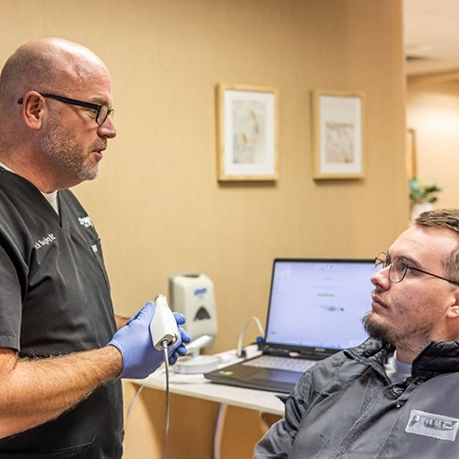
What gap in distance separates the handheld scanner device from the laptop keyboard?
34.0 inches

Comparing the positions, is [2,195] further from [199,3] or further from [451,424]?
[199,3]

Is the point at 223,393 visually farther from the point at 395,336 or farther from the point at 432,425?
the point at 432,425

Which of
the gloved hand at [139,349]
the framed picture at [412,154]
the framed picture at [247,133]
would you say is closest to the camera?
the gloved hand at [139,349]

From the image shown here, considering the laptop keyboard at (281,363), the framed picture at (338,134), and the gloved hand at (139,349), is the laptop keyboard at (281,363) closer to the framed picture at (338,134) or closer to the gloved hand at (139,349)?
the gloved hand at (139,349)

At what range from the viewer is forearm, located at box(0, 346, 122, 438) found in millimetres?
1554

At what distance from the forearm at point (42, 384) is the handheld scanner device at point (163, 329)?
6.3 inches

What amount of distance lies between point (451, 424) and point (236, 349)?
5.05 ft

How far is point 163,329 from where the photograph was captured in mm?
1841

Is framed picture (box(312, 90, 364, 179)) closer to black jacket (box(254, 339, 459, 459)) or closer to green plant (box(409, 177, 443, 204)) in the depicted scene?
black jacket (box(254, 339, 459, 459))

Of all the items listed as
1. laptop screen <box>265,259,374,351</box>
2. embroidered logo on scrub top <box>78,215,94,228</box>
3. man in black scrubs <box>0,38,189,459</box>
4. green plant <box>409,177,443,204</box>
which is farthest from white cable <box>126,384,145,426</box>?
green plant <box>409,177,443,204</box>

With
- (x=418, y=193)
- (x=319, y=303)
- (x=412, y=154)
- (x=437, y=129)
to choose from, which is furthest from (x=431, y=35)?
(x=319, y=303)

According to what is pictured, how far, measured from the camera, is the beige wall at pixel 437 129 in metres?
8.64

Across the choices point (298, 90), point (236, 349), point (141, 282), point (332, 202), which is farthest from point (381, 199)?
point (141, 282)

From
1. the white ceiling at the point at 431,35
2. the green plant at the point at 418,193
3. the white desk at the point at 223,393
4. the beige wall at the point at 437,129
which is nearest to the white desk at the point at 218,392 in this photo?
the white desk at the point at 223,393
